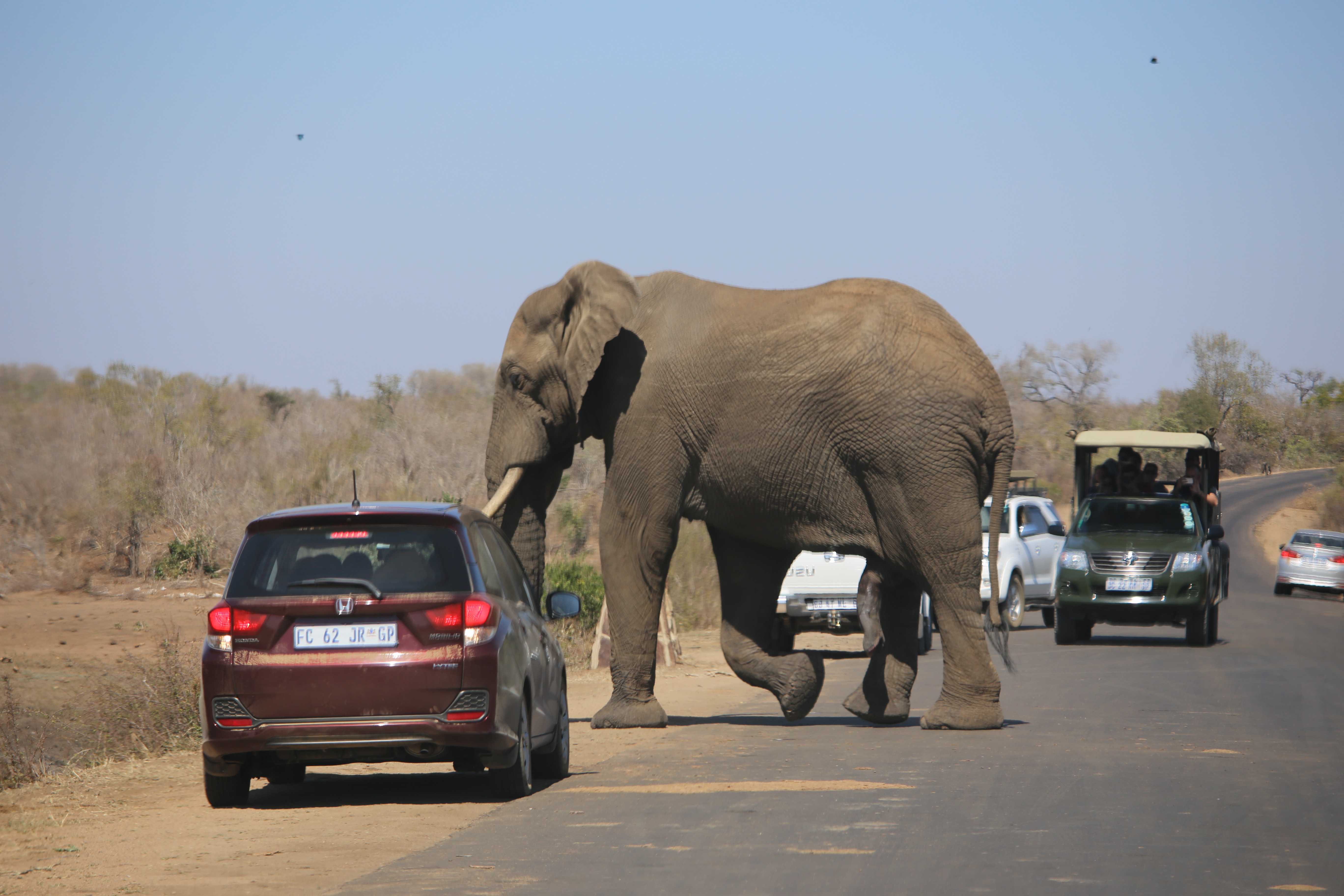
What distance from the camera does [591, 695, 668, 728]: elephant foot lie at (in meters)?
13.0

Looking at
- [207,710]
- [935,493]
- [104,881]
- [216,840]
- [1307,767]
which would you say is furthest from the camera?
[935,493]

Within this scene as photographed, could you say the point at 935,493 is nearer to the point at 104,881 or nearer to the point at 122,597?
the point at 104,881

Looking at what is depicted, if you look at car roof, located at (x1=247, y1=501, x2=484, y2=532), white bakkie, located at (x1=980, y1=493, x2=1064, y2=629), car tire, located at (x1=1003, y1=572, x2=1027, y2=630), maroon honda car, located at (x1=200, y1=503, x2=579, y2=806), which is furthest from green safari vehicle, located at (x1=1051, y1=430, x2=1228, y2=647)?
car roof, located at (x1=247, y1=501, x2=484, y2=532)

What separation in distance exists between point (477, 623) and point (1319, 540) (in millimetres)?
35337

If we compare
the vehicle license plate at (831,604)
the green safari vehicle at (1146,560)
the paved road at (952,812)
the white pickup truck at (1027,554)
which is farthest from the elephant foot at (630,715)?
the white pickup truck at (1027,554)

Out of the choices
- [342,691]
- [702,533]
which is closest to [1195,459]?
[702,533]

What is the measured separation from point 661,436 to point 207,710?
5207 millimetres

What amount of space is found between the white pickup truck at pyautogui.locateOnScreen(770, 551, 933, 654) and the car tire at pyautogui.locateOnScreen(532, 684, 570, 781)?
11.5 metres

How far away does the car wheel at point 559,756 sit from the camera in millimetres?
10164

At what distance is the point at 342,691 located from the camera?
8539mm

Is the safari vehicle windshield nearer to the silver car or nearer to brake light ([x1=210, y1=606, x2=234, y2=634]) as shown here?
the silver car

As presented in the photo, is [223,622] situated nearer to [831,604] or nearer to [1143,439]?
[831,604]

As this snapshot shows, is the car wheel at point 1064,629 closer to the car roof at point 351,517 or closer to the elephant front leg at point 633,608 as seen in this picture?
the elephant front leg at point 633,608

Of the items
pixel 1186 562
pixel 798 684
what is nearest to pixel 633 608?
pixel 798 684
